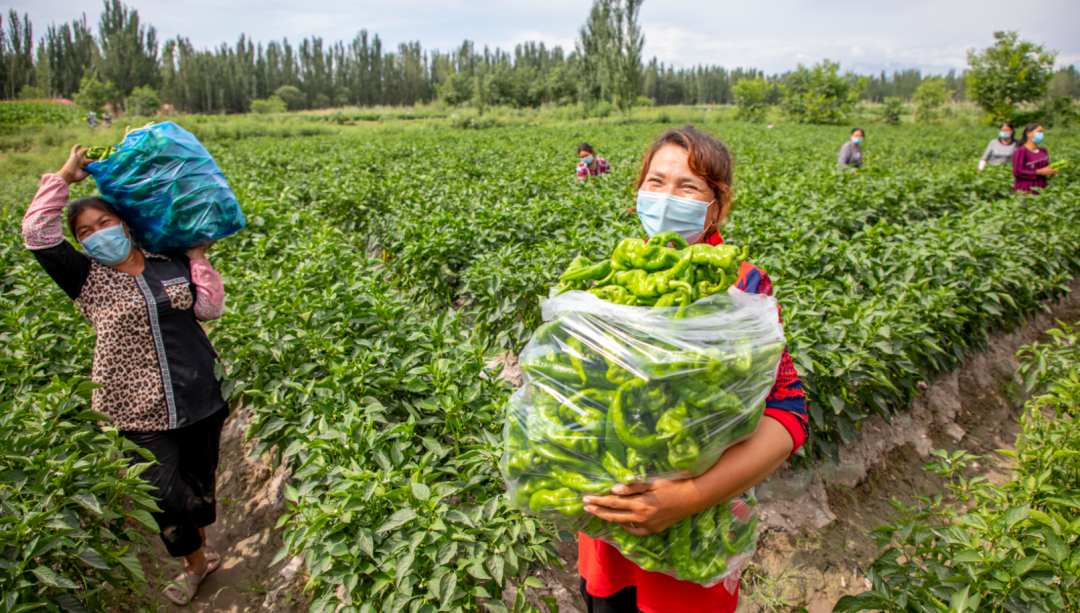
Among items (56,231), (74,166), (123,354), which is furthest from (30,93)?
(123,354)

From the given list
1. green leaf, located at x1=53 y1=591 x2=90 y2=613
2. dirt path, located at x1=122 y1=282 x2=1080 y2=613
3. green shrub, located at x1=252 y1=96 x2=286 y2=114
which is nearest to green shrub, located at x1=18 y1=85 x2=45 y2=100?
green shrub, located at x1=252 y1=96 x2=286 y2=114

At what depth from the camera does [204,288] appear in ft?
7.76

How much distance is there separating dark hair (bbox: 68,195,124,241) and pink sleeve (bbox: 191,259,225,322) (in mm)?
341

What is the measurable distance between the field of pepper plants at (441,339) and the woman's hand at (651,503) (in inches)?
25.2

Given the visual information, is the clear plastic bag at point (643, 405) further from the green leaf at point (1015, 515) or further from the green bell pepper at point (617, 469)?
the green leaf at point (1015, 515)

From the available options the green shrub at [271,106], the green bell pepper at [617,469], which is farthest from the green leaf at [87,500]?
the green shrub at [271,106]

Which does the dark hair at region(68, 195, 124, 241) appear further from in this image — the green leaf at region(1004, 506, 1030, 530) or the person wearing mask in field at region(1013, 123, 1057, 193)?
the person wearing mask in field at region(1013, 123, 1057, 193)

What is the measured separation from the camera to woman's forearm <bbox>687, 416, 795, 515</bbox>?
1.07 metres

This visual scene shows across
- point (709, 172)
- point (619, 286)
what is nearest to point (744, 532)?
point (619, 286)

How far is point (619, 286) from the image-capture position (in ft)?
3.76

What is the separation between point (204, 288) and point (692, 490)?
7.46 feet

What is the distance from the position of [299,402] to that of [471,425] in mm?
755

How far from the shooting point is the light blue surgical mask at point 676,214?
1.45 meters

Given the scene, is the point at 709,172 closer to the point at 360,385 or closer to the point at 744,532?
the point at 744,532
